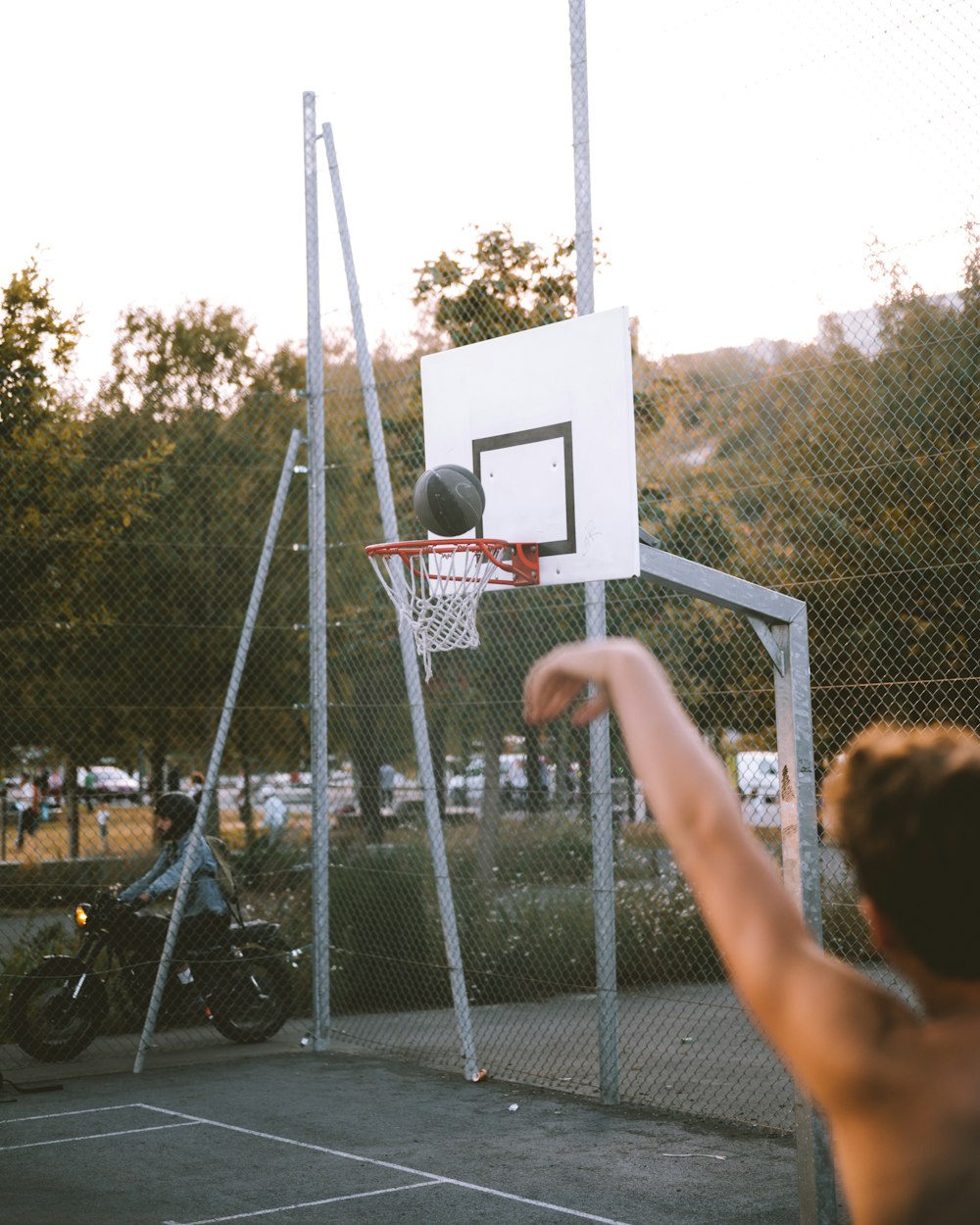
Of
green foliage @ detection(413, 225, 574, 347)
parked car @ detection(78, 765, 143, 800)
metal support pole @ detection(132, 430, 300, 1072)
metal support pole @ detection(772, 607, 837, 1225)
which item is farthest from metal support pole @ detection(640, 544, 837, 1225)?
parked car @ detection(78, 765, 143, 800)

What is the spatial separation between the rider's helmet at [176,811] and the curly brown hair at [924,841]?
26.0 ft

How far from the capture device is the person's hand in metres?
1.53

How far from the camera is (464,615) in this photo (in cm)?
595

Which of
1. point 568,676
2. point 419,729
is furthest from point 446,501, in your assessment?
point 568,676

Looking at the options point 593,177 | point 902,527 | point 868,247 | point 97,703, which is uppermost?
point 593,177

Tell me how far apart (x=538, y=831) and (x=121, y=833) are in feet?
9.09

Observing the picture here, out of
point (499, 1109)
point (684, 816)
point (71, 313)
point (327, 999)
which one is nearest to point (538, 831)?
point (327, 999)

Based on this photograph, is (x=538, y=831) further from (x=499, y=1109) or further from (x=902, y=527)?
(x=902, y=527)

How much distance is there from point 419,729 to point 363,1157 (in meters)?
2.49

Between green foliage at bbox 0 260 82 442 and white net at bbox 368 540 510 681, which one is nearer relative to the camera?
white net at bbox 368 540 510 681

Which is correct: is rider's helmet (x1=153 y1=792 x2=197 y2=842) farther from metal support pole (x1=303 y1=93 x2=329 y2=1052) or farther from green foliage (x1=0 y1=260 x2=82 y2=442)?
green foliage (x1=0 y1=260 x2=82 y2=442)

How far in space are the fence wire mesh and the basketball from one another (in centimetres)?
191

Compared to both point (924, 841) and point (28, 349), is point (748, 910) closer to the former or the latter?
point (924, 841)

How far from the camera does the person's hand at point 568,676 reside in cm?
153
